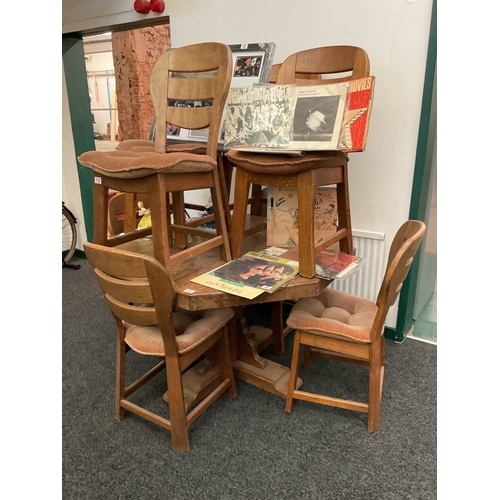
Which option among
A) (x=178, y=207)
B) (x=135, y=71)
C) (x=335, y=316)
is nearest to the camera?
(x=335, y=316)

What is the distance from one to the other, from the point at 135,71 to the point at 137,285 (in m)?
3.86

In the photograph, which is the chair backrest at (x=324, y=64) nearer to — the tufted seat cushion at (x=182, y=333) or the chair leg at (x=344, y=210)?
the chair leg at (x=344, y=210)

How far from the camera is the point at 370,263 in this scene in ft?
7.54

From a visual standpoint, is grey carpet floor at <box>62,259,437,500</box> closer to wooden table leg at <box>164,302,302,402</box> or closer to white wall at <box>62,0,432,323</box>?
wooden table leg at <box>164,302,302,402</box>

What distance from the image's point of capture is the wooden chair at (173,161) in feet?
4.15

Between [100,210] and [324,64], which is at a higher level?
[324,64]

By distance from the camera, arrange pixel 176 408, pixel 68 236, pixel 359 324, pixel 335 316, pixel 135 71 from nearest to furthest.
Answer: pixel 176 408
pixel 359 324
pixel 335 316
pixel 68 236
pixel 135 71

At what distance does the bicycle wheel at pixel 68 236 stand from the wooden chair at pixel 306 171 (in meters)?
2.61

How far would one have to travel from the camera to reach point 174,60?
4.92 feet

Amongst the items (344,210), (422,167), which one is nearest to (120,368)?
(344,210)

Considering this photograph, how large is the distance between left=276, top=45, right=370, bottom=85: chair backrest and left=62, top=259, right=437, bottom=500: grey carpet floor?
4.74 ft

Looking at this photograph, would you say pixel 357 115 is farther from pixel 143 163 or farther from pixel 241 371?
pixel 241 371

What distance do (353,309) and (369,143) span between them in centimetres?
96
